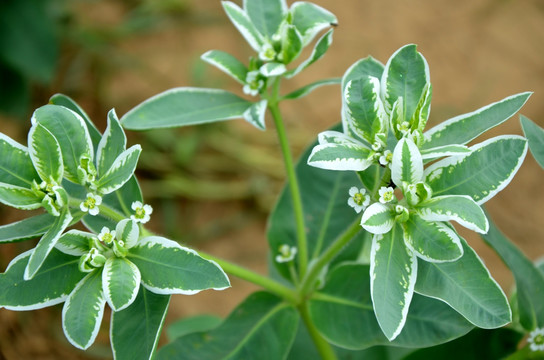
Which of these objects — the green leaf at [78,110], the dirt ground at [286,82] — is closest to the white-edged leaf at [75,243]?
the green leaf at [78,110]

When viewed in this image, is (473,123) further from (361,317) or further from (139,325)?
(139,325)

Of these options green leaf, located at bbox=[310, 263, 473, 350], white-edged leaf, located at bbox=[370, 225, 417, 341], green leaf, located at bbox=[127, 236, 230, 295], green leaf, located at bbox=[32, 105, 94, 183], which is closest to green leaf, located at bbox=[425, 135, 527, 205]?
white-edged leaf, located at bbox=[370, 225, 417, 341]

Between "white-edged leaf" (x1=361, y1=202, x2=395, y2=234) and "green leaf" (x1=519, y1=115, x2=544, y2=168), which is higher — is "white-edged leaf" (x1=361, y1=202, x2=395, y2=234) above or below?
below

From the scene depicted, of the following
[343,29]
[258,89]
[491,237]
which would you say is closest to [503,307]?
[491,237]

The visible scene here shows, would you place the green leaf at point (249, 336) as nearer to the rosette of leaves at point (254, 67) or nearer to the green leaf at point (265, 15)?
the rosette of leaves at point (254, 67)

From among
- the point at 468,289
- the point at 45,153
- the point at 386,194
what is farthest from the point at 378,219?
the point at 45,153

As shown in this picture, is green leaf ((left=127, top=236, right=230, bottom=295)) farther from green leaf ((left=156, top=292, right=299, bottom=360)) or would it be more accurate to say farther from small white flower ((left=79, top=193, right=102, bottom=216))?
green leaf ((left=156, top=292, right=299, bottom=360))
